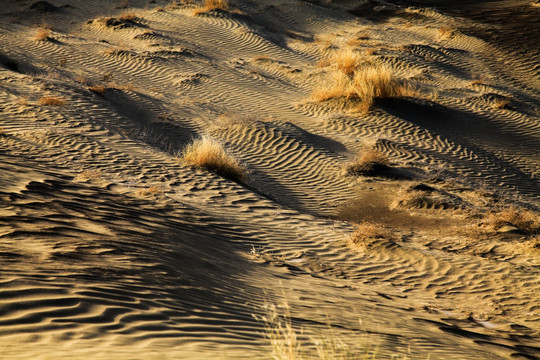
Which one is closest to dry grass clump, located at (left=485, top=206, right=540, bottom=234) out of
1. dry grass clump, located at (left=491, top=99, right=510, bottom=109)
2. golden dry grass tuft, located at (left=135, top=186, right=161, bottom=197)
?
golden dry grass tuft, located at (left=135, top=186, right=161, bottom=197)

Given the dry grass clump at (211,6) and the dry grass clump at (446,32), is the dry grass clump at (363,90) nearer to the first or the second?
the dry grass clump at (446,32)

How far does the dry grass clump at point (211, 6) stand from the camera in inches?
883

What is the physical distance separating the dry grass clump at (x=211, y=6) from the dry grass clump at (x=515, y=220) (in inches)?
706

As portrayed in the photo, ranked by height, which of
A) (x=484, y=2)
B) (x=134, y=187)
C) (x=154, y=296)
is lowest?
(x=134, y=187)

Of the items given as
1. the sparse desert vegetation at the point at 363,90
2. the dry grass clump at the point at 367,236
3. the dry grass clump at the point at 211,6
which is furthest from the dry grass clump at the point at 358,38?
the dry grass clump at the point at 367,236

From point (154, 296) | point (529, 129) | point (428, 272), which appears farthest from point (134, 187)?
point (529, 129)

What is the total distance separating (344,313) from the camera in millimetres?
4398

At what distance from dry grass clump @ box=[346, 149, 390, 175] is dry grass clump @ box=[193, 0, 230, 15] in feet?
48.4

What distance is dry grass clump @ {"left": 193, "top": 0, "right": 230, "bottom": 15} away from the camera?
73.6 ft

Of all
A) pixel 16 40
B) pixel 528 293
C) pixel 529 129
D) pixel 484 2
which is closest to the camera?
pixel 528 293

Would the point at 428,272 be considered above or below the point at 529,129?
below

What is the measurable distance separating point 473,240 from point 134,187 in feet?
16.8

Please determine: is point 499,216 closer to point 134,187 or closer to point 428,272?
point 428,272

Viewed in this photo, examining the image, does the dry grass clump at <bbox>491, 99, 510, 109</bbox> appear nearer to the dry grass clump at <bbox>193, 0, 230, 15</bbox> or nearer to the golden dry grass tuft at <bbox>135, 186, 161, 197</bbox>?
the golden dry grass tuft at <bbox>135, 186, 161, 197</bbox>
